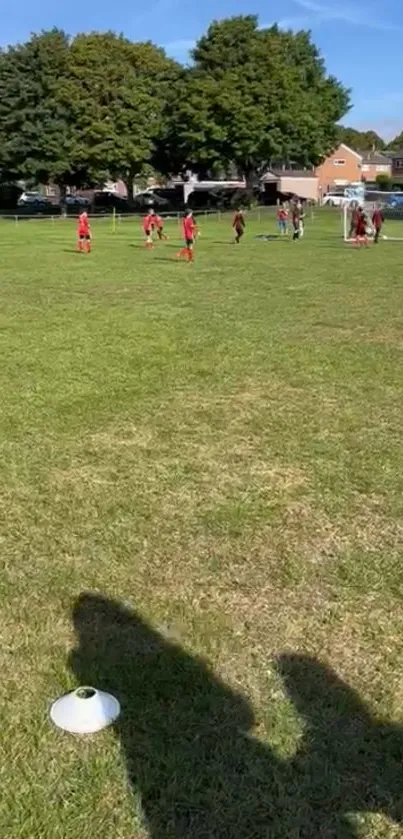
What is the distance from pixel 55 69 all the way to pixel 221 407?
6720 cm

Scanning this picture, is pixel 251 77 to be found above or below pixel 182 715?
above

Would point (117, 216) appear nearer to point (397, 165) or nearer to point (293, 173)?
point (293, 173)

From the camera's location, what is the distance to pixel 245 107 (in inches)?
2625

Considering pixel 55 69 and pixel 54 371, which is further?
pixel 55 69

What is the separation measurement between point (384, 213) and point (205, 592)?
61188mm

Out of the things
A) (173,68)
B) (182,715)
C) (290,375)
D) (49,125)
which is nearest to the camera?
(182,715)

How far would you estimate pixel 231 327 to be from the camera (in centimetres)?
1384

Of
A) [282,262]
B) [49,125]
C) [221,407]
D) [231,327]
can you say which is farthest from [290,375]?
[49,125]

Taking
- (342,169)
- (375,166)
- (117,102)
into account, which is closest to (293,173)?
(342,169)

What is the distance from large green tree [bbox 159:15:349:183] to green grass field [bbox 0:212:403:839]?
59.8 metres

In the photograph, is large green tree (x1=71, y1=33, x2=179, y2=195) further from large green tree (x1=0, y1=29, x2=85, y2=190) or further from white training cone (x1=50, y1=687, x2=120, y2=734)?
white training cone (x1=50, y1=687, x2=120, y2=734)

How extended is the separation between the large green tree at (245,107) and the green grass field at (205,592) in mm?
59815

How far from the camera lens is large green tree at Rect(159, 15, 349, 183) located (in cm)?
6669

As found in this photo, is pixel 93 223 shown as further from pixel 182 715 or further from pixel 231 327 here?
pixel 182 715
